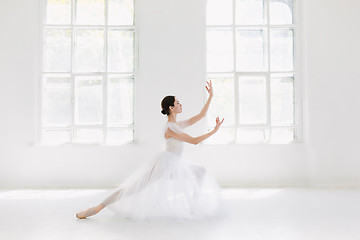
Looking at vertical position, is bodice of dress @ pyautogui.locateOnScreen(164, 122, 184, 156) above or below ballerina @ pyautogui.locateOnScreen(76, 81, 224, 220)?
above

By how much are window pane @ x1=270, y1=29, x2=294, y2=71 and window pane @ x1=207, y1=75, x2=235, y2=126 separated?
0.72 meters

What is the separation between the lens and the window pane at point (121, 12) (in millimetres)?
4836

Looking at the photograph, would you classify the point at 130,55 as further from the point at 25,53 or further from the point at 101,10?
the point at 25,53

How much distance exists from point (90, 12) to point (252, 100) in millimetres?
2735

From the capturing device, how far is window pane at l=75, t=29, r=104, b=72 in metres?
4.83

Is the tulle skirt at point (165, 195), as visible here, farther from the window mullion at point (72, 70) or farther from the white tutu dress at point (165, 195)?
the window mullion at point (72, 70)

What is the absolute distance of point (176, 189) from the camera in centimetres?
274

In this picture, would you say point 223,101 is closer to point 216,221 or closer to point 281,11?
point 281,11

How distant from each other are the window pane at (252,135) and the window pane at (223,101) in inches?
8.8

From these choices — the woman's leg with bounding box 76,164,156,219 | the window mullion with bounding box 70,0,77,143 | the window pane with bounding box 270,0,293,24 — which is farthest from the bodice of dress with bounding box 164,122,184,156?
the window pane with bounding box 270,0,293,24

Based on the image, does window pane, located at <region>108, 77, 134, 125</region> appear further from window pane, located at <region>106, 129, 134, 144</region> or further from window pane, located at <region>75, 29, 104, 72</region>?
window pane, located at <region>75, 29, 104, 72</region>

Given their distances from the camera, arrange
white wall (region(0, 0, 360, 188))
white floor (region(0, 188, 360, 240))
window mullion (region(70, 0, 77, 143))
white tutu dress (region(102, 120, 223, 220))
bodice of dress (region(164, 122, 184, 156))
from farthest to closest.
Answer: window mullion (region(70, 0, 77, 143)) → white wall (region(0, 0, 360, 188)) → bodice of dress (region(164, 122, 184, 156)) → white tutu dress (region(102, 120, 223, 220)) → white floor (region(0, 188, 360, 240))

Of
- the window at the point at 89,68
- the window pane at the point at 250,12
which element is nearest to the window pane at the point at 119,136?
the window at the point at 89,68

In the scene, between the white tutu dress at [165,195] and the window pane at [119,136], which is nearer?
the white tutu dress at [165,195]
